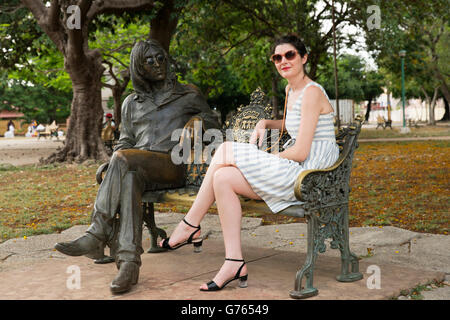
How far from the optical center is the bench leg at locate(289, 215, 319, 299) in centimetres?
316

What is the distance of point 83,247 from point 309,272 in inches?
57.2

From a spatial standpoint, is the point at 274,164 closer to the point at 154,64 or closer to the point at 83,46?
the point at 154,64

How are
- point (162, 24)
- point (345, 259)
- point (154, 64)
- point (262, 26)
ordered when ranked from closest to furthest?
point (345, 259) → point (154, 64) → point (162, 24) → point (262, 26)

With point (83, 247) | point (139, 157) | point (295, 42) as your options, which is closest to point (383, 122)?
point (295, 42)

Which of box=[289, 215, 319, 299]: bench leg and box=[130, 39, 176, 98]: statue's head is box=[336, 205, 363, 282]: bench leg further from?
box=[130, 39, 176, 98]: statue's head

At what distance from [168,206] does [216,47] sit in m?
12.2

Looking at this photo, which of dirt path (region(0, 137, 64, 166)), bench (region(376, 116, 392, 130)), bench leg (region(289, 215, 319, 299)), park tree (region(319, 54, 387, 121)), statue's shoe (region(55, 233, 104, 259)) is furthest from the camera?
park tree (region(319, 54, 387, 121))

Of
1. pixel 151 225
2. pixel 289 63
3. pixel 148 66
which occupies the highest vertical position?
pixel 148 66

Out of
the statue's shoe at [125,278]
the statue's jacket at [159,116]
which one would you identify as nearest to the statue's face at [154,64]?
the statue's jacket at [159,116]

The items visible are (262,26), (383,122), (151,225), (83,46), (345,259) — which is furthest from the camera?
(383,122)

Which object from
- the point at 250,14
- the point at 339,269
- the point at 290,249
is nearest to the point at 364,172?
the point at 290,249

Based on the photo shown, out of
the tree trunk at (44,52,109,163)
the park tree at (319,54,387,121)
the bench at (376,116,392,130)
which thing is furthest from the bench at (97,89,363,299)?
the park tree at (319,54,387,121)

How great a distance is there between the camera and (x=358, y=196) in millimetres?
7730

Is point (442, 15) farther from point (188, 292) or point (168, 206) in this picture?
point (188, 292)
